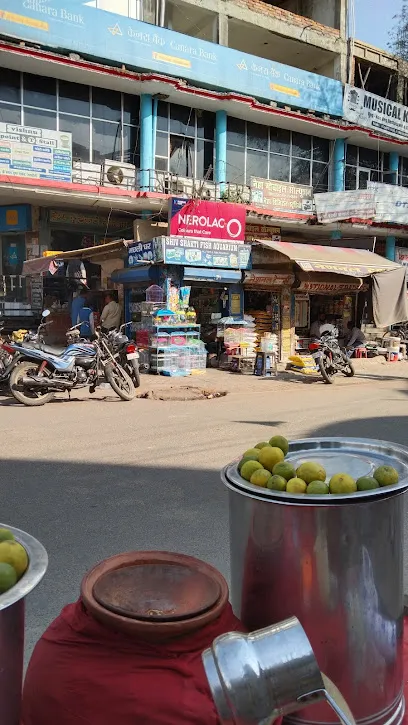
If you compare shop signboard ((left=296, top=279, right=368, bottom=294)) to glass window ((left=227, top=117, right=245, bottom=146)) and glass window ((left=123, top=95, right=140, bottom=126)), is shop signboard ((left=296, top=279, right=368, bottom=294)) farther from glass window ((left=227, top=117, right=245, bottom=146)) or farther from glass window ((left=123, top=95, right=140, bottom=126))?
glass window ((left=123, top=95, right=140, bottom=126))

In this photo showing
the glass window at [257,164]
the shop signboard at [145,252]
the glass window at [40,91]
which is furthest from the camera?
the glass window at [257,164]

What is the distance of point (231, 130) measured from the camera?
A: 735 inches

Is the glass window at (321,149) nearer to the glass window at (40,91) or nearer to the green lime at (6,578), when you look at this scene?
the glass window at (40,91)

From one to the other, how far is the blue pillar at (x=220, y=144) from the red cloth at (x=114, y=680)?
17.5 metres

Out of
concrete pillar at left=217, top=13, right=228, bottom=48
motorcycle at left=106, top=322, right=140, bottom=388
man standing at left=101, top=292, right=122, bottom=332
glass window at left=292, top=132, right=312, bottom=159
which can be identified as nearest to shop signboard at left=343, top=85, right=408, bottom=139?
glass window at left=292, top=132, right=312, bottom=159

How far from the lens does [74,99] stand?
16.2 meters

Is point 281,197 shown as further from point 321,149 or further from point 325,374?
point 325,374

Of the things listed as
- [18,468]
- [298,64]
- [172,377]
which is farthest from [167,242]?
[298,64]

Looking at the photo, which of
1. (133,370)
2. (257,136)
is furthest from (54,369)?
(257,136)

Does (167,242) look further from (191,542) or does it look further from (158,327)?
(191,542)

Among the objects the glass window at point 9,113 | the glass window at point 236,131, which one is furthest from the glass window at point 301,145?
the glass window at point 9,113

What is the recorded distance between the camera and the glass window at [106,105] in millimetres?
16500

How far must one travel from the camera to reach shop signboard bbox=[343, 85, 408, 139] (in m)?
20.2

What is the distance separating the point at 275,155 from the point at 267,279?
22.3 feet
